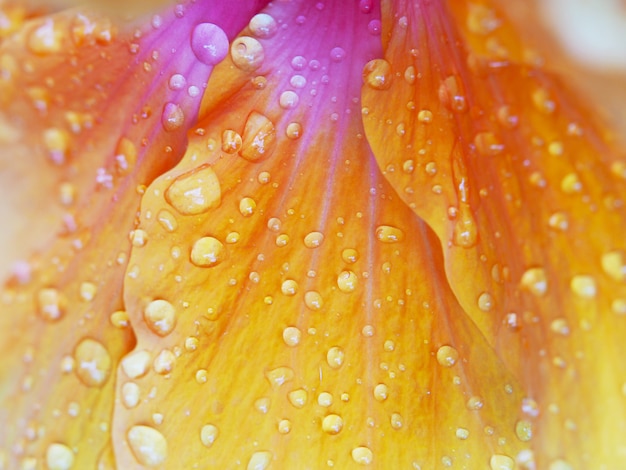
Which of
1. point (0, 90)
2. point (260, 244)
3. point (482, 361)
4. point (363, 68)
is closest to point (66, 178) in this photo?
point (0, 90)

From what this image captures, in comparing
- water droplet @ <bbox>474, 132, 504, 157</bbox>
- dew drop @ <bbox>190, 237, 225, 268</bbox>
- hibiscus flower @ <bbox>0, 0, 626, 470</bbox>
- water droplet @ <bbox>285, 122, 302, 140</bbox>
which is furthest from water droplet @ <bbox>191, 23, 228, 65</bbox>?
water droplet @ <bbox>474, 132, 504, 157</bbox>

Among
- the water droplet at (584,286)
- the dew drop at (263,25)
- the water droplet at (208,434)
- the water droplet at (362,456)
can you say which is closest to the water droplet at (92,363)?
the water droplet at (208,434)

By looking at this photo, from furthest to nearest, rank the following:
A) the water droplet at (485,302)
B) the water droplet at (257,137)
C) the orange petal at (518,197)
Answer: the water droplet at (257,137) → the water droplet at (485,302) → the orange petal at (518,197)

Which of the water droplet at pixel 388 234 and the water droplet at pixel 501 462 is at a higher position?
the water droplet at pixel 388 234

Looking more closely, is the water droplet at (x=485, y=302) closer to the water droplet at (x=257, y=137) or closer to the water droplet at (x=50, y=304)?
the water droplet at (x=257, y=137)

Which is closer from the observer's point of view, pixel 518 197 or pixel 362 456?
pixel 518 197

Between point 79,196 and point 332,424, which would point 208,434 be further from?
point 79,196

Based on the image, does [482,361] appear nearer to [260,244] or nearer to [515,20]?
[260,244]

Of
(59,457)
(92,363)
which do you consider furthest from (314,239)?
(59,457)
